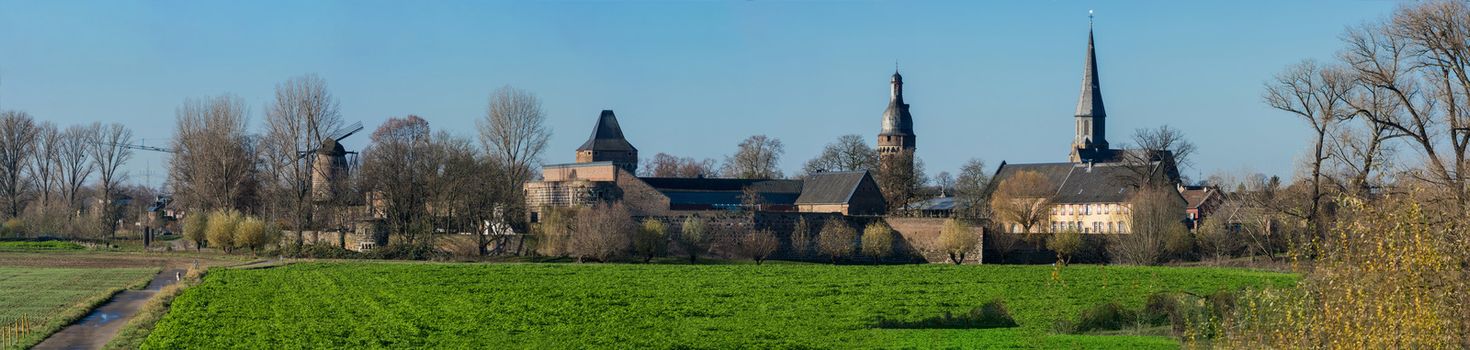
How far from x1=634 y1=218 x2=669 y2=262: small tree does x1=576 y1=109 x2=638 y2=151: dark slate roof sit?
30.3m

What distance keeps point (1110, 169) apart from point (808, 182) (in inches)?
618

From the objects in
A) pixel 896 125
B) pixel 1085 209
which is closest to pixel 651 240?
pixel 1085 209

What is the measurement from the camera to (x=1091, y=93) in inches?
4122

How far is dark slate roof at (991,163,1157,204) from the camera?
242 ft

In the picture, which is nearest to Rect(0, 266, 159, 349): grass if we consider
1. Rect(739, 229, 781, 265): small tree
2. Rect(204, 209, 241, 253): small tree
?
Rect(204, 209, 241, 253): small tree

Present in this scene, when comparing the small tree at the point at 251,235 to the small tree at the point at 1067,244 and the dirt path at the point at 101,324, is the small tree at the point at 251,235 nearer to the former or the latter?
the dirt path at the point at 101,324

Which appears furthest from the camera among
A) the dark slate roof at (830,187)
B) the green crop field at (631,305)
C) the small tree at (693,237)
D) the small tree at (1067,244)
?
the dark slate roof at (830,187)

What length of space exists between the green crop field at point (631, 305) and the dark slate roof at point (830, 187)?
962 inches

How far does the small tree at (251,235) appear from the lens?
57.6m

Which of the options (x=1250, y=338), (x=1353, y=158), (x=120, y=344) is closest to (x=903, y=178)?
(x=1353, y=158)

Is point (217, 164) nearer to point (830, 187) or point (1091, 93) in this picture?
point (830, 187)

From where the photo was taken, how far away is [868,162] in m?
98.1

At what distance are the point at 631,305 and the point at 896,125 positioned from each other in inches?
2721

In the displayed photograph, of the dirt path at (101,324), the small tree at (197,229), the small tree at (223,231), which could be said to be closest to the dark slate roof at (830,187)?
the small tree at (223,231)
